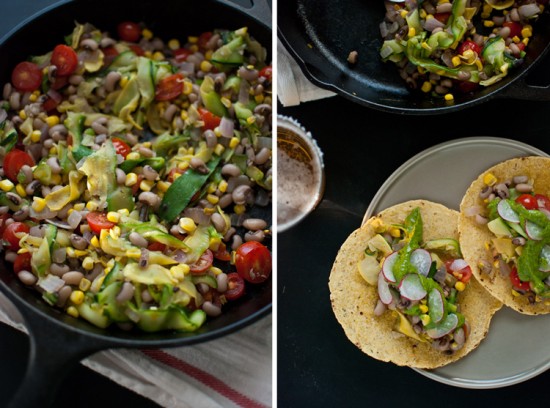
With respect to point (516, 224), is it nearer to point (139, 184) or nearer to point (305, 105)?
point (305, 105)

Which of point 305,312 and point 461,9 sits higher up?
point 461,9

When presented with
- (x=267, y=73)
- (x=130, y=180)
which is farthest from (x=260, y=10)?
(x=130, y=180)

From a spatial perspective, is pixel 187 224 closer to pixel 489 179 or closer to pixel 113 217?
pixel 113 217

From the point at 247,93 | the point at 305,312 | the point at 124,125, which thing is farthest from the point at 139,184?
the point at 305,312

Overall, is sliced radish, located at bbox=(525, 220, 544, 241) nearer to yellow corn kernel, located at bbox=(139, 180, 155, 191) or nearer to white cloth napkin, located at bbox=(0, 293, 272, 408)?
white cloth napkin, located at bbox=(0, 293, 272, 408)

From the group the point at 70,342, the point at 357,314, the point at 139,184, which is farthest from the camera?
the point at 139,184

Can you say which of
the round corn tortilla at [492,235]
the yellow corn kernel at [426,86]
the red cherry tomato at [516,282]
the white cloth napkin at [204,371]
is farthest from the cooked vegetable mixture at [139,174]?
the red cherry tomato at [516,282]
